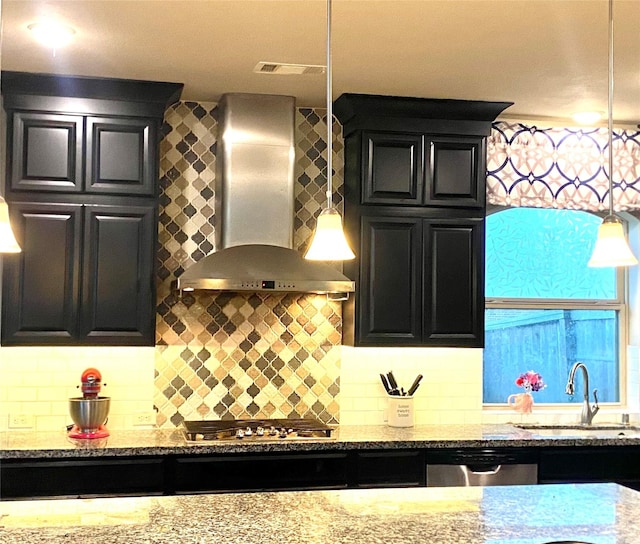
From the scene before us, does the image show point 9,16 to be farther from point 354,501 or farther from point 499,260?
point 499,260

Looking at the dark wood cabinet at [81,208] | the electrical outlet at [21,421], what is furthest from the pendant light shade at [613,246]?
the electrical outlet at [21,421]

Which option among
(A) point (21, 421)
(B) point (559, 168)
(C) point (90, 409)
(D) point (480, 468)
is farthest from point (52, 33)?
(B) point (559, 168)

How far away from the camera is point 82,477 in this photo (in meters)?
4.27

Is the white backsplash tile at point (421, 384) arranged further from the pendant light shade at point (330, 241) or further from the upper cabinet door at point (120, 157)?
the pendant light shade at point (330, 241)

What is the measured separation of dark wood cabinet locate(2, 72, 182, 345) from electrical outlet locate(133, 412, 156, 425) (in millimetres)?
451

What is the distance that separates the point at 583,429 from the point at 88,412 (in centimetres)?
288

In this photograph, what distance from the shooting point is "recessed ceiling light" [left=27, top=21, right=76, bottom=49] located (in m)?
3.83

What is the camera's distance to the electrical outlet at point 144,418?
194 inches

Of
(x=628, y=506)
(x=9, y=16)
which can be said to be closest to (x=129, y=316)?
(x=9, y=16)

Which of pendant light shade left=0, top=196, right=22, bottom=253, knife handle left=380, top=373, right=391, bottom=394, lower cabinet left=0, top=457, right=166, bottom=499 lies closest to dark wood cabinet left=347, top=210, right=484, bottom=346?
knife handle left=380, top=373, right=391, bottom=394

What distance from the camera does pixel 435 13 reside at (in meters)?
3.64

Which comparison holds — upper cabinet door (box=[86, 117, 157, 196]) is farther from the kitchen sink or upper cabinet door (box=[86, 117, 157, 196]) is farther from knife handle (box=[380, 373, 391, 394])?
the kitchen sink

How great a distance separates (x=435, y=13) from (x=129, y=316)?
7.29 ft

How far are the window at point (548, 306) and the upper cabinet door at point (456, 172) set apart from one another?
58 centimetres
